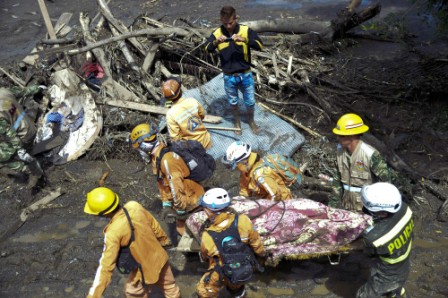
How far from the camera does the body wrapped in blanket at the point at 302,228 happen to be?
17.1ft

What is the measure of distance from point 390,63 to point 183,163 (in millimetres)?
5510

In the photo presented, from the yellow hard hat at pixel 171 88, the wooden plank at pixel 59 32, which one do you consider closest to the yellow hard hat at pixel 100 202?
the yellow hard hat at pixel 171 88

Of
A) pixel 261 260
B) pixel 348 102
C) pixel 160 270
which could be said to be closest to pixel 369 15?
pixel 348 102

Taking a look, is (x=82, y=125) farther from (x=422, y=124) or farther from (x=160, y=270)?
(x=422, y=124)

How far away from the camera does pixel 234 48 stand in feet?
23.5

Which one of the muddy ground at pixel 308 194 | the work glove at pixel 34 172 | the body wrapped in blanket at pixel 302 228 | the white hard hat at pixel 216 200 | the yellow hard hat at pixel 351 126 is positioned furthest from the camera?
the work glove at pixel 34 172

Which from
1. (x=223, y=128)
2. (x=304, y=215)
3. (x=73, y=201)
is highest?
(x=304, y=215)

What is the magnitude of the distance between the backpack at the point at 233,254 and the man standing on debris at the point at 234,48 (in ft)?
11.1

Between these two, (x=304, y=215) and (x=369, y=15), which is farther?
(x=369, y=15)

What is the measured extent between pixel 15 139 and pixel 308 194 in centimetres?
463

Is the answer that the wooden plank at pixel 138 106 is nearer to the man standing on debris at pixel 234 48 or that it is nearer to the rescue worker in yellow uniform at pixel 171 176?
the man standing on debris at pixel 234 48

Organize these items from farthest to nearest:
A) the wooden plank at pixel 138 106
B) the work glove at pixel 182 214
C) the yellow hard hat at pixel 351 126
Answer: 1. the wooden plank at pixel 138 106
2. the work glove at pixel 182 214
3. the yellow hard hat at pixel 351 126

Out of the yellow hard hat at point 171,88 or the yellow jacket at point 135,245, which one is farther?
the yellow hard hat at point 171,88

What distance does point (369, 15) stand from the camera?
10.5m
